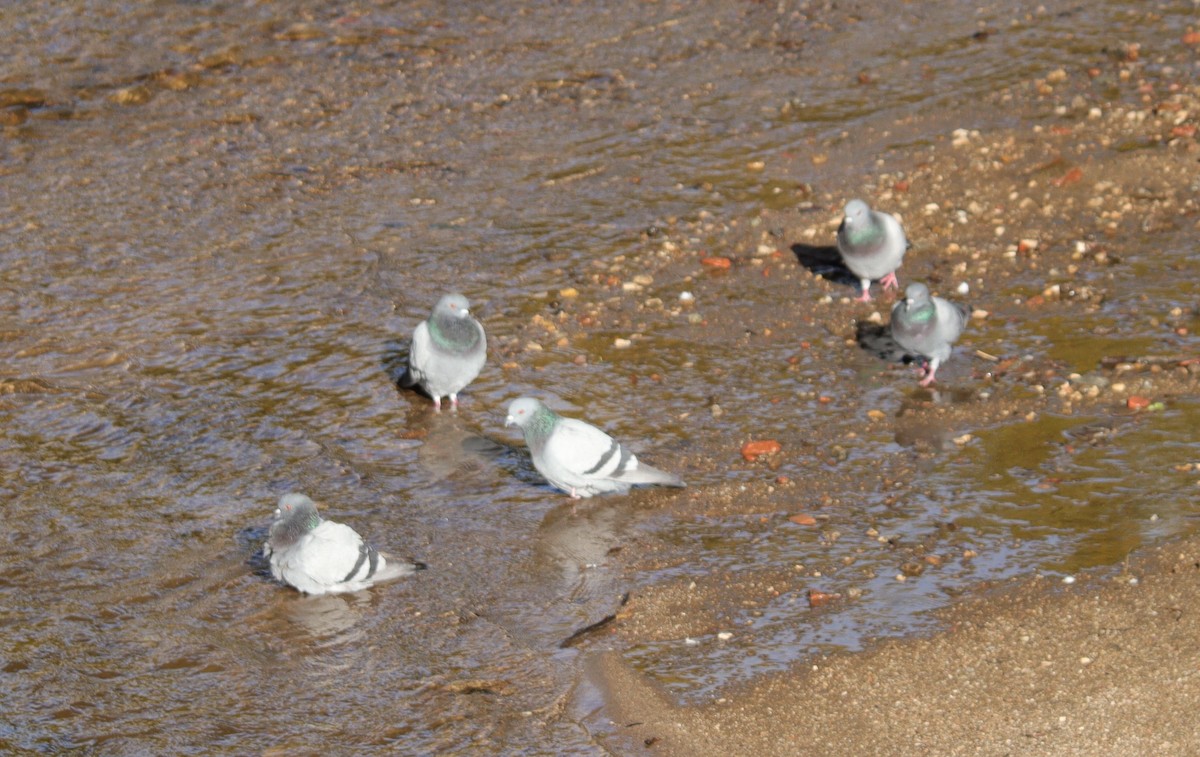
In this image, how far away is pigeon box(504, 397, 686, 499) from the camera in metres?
5.68

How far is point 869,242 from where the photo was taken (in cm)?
740

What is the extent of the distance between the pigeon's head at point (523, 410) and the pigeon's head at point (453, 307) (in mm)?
788

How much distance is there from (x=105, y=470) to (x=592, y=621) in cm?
250

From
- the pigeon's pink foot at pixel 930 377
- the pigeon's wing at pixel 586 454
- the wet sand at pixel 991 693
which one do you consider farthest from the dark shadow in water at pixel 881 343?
the wet sand at pixel 991 693

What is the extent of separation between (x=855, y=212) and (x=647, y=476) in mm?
2499

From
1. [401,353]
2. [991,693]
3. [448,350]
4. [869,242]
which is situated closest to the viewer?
[991,693]

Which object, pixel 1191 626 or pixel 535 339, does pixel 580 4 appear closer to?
pixel 535 339

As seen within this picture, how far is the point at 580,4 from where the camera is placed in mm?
12250

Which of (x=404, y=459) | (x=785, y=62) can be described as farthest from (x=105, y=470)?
(x=785, y=62)

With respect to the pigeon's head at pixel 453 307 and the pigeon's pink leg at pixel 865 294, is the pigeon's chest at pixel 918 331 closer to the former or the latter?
the pigeon's pink leg at pixel 865 294

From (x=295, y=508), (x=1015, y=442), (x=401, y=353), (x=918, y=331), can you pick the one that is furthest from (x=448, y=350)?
(x=1015, y=442)

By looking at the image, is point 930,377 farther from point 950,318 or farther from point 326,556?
point 326,556

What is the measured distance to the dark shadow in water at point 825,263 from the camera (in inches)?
316

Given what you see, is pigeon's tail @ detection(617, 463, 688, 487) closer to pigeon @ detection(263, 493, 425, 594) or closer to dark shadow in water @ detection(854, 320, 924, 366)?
pigeon @ detection(263, 493, 425, 594)
